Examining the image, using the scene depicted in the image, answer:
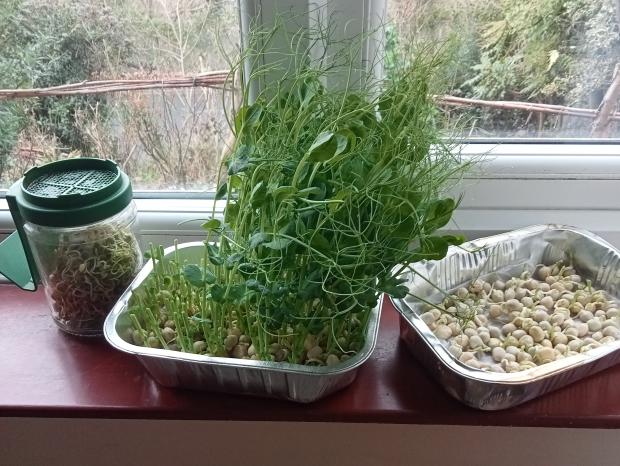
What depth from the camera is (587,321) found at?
74 centimetres

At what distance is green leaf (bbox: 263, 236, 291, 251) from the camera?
1.82ft

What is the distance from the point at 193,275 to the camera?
0.66 metres

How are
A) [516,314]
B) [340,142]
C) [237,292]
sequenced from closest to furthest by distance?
[340,142] → [237,292] → [516,314]

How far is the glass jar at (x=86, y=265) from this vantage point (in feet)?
2.34

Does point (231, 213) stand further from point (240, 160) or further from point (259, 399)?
point (259, 399)

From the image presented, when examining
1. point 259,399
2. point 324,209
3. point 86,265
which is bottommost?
point 259,399

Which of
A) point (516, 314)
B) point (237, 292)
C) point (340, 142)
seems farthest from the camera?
point (516, 314)

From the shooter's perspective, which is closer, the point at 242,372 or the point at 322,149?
the point at 322,149

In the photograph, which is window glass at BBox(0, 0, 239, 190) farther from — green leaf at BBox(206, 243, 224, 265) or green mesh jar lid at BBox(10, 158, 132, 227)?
green leaf at BBox(206, 243, 224, 265)

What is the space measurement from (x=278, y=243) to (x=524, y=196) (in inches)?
16.6

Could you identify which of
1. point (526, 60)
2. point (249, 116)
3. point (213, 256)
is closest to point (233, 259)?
point (213, 256)

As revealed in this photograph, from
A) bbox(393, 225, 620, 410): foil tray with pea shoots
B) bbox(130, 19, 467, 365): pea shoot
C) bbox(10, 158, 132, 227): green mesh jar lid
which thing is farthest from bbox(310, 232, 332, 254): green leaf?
bbox(10, 158, 132, 227): green mesh jar lid

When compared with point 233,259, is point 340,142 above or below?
above

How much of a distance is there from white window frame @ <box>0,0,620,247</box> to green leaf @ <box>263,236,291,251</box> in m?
0.30
